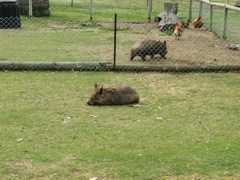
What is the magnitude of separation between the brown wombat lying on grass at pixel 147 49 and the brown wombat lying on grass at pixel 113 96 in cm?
374

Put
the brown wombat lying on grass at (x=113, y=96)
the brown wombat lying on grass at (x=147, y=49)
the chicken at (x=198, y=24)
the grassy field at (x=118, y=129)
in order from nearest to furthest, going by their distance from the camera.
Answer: the grassy field at (x=118, y=129)
the brown wombat lying on grass at (x=113, y=96)
the brown wombat lying on grass at (x=147, y=49)
the chicken at (x=198, y=24)

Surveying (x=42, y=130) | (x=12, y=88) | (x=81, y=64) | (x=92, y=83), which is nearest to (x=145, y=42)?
(x=81, y=64)

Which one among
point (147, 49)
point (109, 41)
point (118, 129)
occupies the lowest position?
point (109, 41)

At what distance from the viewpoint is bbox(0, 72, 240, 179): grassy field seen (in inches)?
235

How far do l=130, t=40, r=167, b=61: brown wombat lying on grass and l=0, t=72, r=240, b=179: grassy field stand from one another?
1.65 meters

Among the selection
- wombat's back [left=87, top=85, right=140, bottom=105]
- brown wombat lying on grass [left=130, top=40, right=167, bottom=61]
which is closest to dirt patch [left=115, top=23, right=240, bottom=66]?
brown wombat lying on grass [left=130, top=40, right=167, bottom=61]

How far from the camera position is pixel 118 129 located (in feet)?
24.5

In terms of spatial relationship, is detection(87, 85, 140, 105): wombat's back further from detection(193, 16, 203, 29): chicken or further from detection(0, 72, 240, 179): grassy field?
detection(193, 16, 203, 29): chicken

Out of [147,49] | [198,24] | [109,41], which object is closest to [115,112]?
[147,49]

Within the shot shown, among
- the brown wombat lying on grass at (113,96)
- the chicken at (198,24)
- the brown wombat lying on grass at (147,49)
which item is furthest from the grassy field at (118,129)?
the chicken at (198,24)

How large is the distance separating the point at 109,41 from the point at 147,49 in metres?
3.00

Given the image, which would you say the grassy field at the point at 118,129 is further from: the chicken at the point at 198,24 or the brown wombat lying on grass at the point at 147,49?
the chicken at the point at 198,24

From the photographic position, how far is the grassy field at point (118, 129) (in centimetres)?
598

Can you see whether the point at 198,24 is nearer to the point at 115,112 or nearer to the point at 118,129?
the point at 115,112
